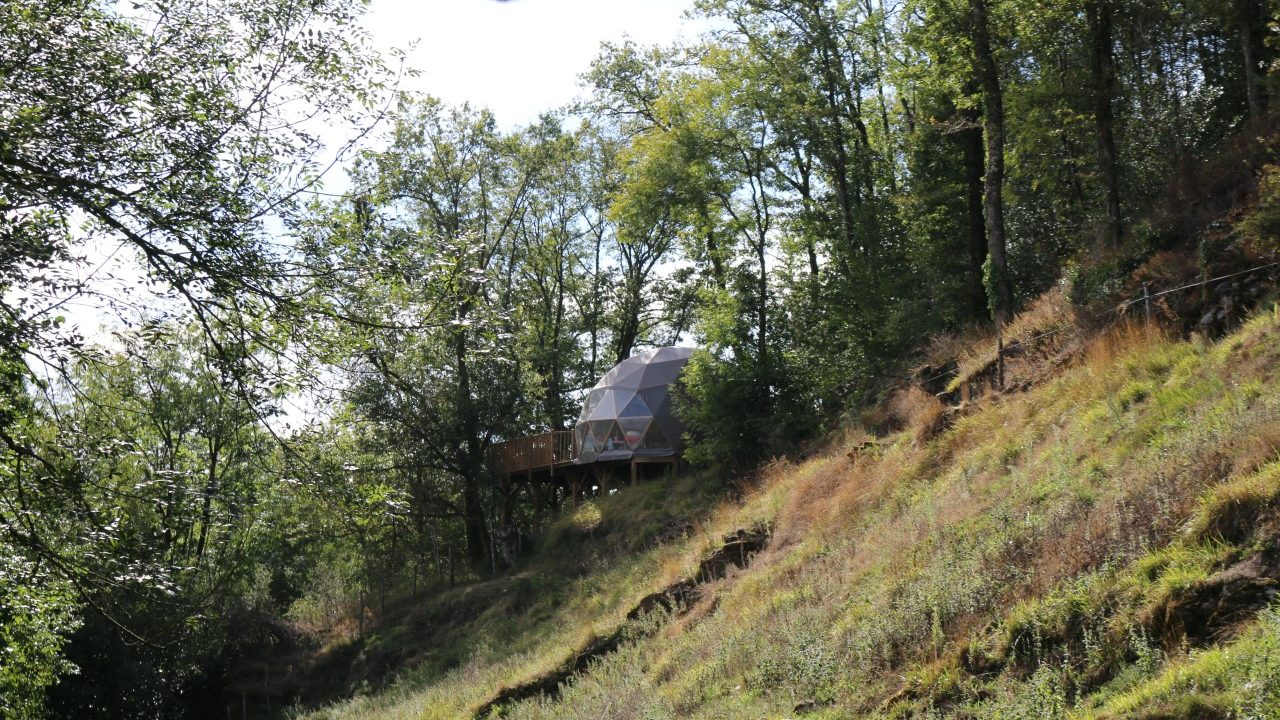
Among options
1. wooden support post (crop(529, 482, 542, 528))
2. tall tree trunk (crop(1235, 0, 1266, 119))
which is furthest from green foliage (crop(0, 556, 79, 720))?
wooden support post (crop(529, 482, 542, 528))

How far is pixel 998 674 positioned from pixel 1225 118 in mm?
15853

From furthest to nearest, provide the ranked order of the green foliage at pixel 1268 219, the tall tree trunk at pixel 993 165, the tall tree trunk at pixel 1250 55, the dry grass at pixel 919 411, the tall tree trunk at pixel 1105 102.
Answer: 1. the tall tree trunk at pixel 993 165
2. the tall tree trunk at pixel 1105 102
3. the tall tree trunk at pixel 1250 55
4. the dry grass at pixel 919 411
5. the green foliage at pixel 1268 219

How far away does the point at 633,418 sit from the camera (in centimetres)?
3466

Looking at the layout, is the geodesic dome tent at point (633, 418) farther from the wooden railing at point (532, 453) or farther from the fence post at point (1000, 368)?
the fence post at point (1000, 368)

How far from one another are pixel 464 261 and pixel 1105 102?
45.7 ft

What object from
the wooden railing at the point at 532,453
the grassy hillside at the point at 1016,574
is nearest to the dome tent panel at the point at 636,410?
the wooden railing at the point at 532,453

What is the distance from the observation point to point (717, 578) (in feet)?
56.9

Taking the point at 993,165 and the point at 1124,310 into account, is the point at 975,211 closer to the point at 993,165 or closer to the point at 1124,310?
the point at 993,165

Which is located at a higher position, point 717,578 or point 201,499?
point 201,499

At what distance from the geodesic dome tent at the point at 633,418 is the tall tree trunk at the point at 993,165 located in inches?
645

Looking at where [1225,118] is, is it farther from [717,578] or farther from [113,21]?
[113,21]

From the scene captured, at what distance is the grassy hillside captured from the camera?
24.7ft

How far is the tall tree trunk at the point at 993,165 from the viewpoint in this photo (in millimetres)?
19406

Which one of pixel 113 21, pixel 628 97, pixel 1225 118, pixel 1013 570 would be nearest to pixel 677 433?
pixel 628 97
